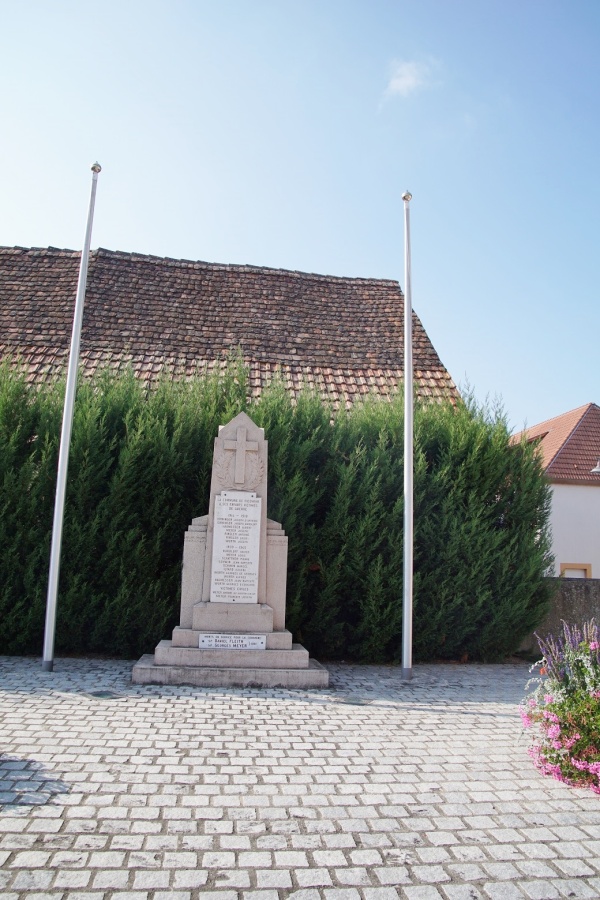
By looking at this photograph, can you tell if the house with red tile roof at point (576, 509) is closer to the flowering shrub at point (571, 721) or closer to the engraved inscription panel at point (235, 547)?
the engraved inscription panel at point (235, 547)

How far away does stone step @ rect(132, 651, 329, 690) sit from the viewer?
6.96m

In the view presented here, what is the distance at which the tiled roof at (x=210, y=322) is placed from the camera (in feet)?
40.0

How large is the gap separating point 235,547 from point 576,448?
54.9 feet

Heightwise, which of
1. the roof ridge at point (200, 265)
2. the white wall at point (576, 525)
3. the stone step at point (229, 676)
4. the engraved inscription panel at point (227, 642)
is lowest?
the stone step at point (229, 676)

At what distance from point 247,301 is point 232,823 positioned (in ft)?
39.5

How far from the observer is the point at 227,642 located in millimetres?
7379

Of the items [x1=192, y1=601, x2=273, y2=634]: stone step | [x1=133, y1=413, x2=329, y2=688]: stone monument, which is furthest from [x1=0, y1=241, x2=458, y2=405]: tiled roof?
[x1=192, y1=601, x2=273, y2=634]: stone step

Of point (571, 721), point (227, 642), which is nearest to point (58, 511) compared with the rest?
point (227, 642)

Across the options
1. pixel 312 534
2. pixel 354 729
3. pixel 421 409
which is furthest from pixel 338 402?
pixel 354 729

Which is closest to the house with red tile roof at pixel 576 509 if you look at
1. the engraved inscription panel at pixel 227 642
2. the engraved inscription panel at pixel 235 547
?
the engraved inscription panel at pixel 235 547

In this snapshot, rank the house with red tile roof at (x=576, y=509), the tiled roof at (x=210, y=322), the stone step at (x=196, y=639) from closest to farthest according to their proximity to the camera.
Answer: the stone step at (x=196, y=639) < the tiled roof at (x=210, y=322) < the house with red tile roof at (x=576, y=509)

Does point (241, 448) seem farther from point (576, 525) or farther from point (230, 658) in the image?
point (576, 525)

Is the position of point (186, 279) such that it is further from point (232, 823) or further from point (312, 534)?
point (232, 823)

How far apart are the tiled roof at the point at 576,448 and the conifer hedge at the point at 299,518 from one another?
35.7 ft
